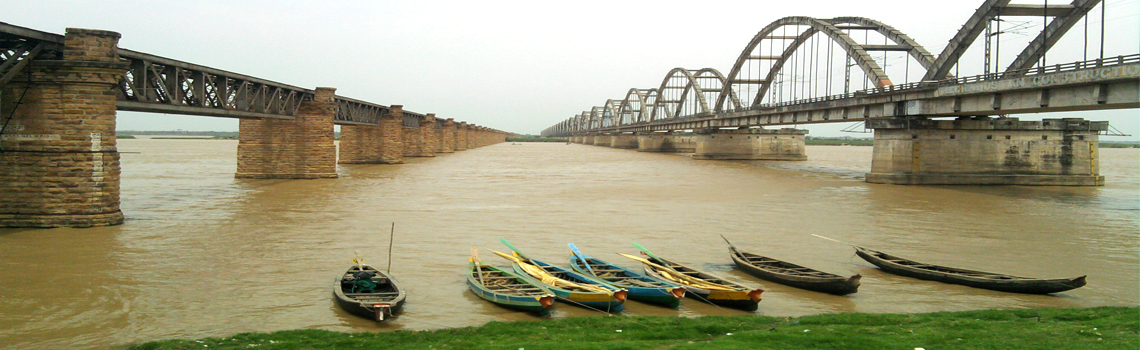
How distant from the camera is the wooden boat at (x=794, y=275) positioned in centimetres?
1259

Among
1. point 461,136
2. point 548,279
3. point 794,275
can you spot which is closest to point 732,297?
point 794,275

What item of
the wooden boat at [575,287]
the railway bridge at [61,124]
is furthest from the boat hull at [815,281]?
the railway bridge at [61,124]

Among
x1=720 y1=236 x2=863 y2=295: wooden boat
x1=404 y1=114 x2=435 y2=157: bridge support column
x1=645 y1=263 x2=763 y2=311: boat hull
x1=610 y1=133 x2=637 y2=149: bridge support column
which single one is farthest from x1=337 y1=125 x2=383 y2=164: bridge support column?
x1=610 y1=133 x2=637 y2=149: bridge support column

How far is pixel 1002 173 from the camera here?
4000cm

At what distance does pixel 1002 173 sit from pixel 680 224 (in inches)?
1011

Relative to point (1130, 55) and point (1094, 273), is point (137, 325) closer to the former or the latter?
point (1094, 273)

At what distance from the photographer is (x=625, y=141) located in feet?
565

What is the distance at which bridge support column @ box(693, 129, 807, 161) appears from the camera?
285 feet

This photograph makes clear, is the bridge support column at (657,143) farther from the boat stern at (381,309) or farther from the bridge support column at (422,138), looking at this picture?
the boat stern at (381,309)

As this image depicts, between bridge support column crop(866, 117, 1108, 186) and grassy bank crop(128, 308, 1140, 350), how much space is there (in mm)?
30612

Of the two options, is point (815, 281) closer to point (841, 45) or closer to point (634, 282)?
point (634, 282)

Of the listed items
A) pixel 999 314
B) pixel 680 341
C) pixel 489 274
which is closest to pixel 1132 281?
pixel 999 314

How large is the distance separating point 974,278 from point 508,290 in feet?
26.7

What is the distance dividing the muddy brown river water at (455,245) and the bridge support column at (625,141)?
5192 inches
